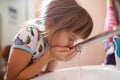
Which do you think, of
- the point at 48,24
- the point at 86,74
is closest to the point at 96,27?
the point at 86,74

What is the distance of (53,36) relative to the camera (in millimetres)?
856

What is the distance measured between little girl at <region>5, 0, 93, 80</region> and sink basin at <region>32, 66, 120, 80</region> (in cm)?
10

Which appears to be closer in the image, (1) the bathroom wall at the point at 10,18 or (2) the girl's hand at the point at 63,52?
(2) the girl's hand at the point at 63,52

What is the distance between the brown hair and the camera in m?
0.83

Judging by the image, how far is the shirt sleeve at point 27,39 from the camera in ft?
2.76

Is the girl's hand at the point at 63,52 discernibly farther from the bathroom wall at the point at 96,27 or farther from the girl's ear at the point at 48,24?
the bathroom wall at the point at 96,27

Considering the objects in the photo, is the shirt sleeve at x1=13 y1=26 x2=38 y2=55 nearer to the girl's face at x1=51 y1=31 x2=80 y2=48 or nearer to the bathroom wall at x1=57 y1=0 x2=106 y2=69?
the girl's face at x1=51 y1=31 x2=80 y2=48

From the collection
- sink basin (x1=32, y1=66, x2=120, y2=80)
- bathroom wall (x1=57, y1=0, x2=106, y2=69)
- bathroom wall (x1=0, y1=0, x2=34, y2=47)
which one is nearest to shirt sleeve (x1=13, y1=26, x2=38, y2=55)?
sink basin (x1=32, y1=66, x2=120, y2=80)

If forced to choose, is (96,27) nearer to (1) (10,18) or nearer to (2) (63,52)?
(2) (63,52)

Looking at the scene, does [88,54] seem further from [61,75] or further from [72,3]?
[72,3]

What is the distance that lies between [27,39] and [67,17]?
17 centimetres

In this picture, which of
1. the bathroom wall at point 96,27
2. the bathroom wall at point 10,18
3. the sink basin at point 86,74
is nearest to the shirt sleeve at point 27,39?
the sink basin at point 86,74

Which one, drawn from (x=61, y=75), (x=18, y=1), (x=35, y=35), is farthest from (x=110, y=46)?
(x=18, y=1)

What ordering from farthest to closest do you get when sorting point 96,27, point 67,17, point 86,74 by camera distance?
1. point 96,27
2. point 86,74
3. point 67,17
